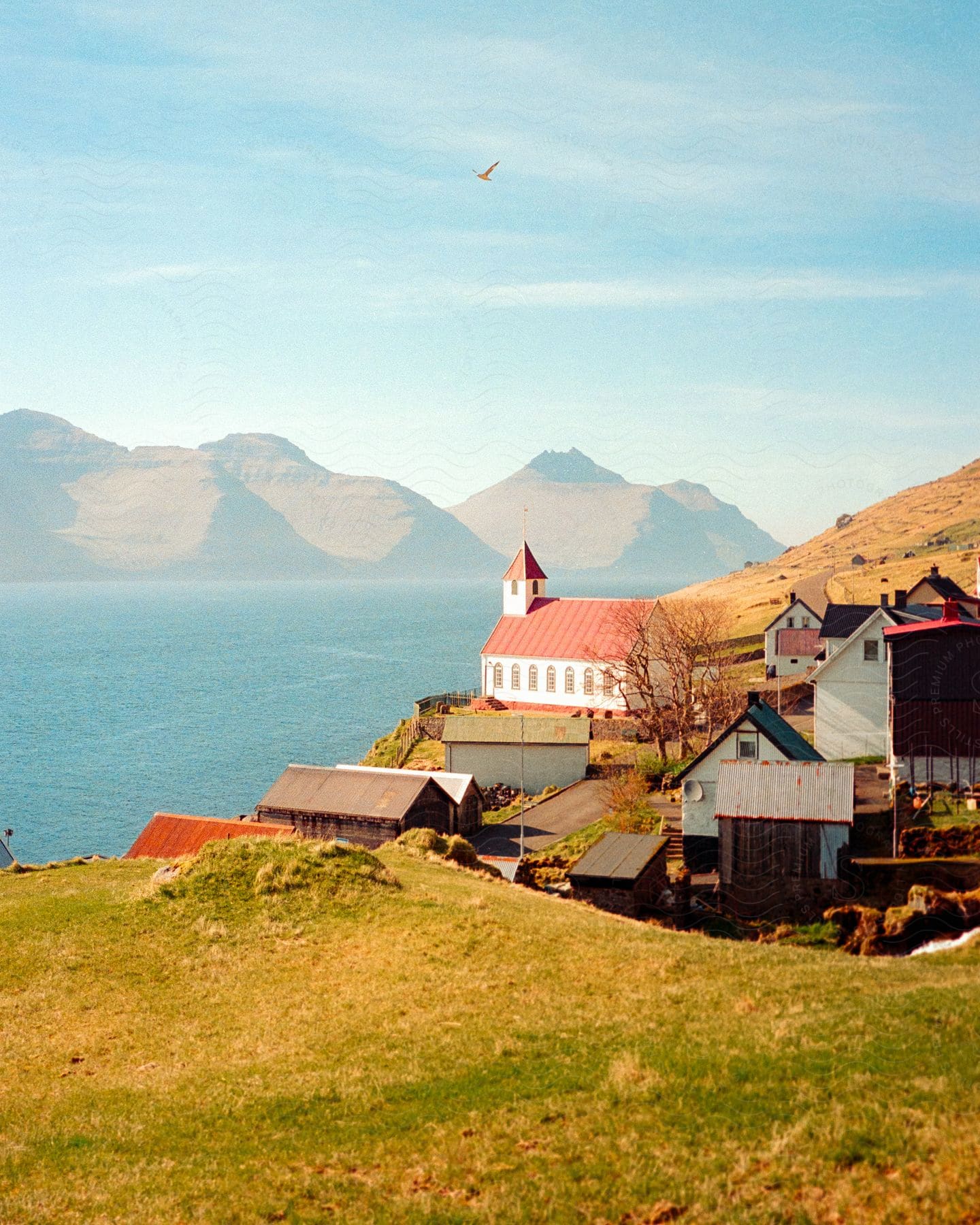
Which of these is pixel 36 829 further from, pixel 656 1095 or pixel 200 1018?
pixel 656 1095

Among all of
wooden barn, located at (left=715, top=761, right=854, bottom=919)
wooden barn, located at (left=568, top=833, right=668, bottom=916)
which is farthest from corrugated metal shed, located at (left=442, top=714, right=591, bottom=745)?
wooden barn, located at (left=568, top=833, right=668, bottom=916)

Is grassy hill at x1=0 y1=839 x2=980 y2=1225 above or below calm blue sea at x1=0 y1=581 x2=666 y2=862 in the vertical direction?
above

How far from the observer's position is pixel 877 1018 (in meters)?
15.0

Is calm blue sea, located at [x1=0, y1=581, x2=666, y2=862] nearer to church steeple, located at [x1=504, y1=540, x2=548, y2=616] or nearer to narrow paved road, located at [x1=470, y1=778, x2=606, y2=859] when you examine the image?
church steeple, located at [x1=504, y1=540, x2=548, y2=616]

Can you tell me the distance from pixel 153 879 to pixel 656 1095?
17439mm

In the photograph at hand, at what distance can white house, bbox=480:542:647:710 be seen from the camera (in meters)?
81.6

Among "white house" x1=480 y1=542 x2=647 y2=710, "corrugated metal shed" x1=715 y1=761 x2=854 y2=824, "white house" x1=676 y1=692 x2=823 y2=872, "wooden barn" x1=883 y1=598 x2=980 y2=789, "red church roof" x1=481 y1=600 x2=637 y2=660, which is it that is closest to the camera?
"corrugated metal shed" x1=715 y1=761 x2=854 y2=824

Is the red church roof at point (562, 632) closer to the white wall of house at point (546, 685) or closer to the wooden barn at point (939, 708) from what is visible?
the white wall of house at point (546, 685)

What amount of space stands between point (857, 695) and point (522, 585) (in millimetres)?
42193

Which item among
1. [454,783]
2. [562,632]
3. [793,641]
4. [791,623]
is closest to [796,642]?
[793,641]

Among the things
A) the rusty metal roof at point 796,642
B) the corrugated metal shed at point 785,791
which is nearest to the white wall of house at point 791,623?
the rusty metal roof at point 796,642

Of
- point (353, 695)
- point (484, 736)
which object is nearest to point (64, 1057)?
point (484, 736)

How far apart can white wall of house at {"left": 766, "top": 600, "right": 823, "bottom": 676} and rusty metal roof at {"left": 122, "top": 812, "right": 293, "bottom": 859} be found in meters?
59.4

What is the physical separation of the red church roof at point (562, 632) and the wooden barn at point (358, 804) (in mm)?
32057
